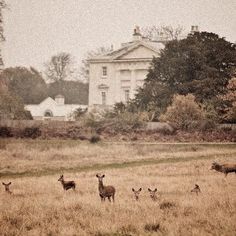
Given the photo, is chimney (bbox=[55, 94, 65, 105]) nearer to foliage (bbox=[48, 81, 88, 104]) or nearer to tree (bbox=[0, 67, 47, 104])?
tree (bbox=[0, 67, 47, 104])

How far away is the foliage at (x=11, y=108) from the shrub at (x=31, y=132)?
6822mm

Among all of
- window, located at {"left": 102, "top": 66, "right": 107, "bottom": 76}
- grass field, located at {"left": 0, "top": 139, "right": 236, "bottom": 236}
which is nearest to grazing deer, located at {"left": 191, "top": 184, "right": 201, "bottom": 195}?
grass field, located at {"left": 0, "top": 139, "right": 236, "bottom": 236}

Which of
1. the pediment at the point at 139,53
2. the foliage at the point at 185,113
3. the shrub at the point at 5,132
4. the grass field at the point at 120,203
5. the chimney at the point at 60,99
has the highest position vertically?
the pediment at the point at 139,53

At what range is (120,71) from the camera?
263ft

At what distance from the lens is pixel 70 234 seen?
37.5 ft

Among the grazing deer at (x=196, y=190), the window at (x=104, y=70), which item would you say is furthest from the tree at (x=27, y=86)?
the grazing deer at (x=196, y=190)

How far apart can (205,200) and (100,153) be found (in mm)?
20511

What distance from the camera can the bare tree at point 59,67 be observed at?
12025 cm

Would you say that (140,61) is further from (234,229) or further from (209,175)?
(234,229)

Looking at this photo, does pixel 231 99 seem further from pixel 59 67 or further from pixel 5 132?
pixel 59 67

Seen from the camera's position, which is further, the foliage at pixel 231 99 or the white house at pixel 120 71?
the white house at pixel 120 71

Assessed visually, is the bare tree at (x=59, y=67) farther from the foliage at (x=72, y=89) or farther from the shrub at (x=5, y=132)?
the shrub at (x=5, y=132)

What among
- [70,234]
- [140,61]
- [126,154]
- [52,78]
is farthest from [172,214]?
[52,78]

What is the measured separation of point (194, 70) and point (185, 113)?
332 inches
